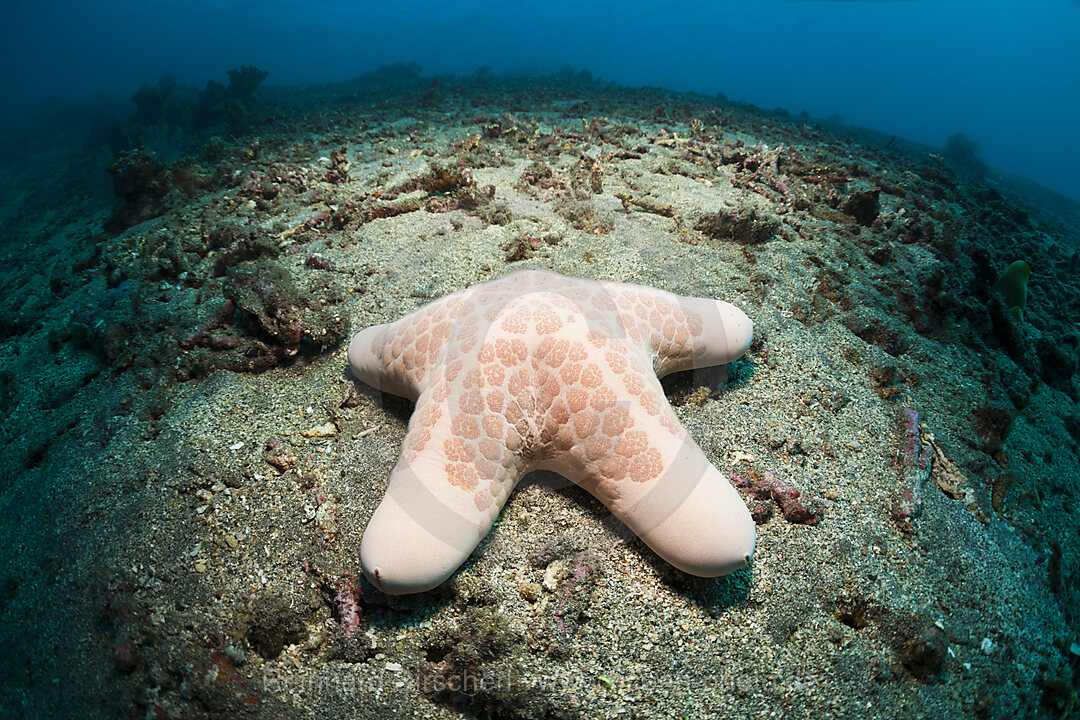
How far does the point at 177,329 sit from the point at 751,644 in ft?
17.6

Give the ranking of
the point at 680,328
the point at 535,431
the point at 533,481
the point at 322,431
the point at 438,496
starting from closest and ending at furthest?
the point at 438,496, the point at 535,431, the point at 533,481, the point at 680,328, the point at 322,431

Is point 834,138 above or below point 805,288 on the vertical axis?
above

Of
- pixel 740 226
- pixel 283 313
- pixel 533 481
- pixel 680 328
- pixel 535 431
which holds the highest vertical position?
pixel 740 226

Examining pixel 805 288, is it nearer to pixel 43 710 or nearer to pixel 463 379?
pixel 463 379

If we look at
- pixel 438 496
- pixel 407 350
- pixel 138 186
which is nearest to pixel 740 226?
pixel 407 350

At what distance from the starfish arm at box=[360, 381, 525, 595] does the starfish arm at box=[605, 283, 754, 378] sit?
4.21 feet

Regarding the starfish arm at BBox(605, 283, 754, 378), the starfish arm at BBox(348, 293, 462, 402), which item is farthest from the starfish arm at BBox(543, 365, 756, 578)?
the starfish arm at BBox(348, 293, 462, 402)

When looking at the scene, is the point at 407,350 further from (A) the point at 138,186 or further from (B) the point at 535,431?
(A) the point at 138,186

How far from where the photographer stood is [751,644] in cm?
253

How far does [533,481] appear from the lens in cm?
312

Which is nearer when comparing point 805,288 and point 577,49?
point 805,288

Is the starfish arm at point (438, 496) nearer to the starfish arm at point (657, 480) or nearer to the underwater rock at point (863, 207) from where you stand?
the starfish arm at point (657, 480)

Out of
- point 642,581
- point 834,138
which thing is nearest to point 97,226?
point 642,581

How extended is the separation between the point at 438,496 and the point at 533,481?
88 cm
